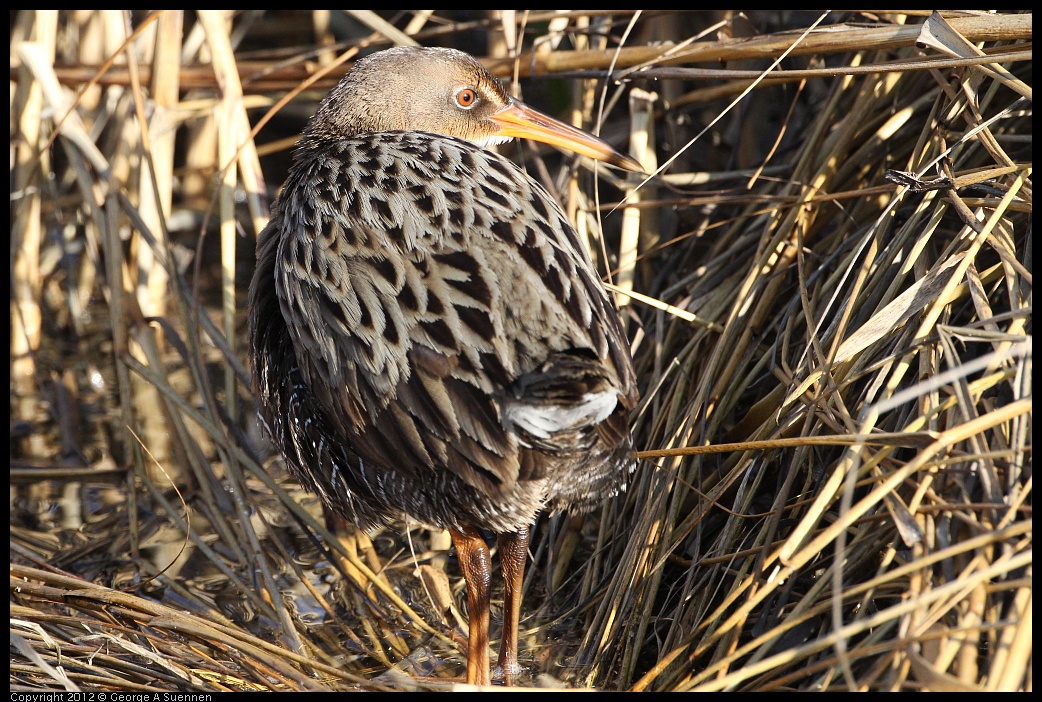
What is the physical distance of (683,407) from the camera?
279 centimetres

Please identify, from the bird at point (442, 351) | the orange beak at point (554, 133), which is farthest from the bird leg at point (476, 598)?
the orange beak at point (554, 133)

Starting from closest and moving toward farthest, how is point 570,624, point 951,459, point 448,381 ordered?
point 951,459 → point 448,381 → point 570,624

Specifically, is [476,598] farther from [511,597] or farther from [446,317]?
[446,317]

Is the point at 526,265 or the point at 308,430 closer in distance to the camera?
the point at 526,265

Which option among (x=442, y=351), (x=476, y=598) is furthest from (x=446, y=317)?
(x=476, y=598)

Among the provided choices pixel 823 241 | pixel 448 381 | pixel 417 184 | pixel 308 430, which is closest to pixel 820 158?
pixel 823 241

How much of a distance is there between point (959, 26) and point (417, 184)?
1406 mm

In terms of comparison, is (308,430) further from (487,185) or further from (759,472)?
(759,472)

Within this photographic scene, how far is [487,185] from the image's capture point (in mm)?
2496

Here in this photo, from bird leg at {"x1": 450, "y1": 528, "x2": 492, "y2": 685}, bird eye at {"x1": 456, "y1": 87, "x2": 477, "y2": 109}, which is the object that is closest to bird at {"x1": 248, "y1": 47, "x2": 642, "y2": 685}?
bird leg at {"x1": 450, "y1": 528, "x2": 492, "y2": 685}

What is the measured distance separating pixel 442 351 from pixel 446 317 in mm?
80

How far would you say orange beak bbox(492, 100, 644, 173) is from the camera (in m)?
2.95

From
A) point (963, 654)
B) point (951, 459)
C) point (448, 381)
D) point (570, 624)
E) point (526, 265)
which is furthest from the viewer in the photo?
point (570, 624)

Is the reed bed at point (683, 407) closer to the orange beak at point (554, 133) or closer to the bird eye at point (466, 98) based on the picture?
the orange beak at point (554, 133)
